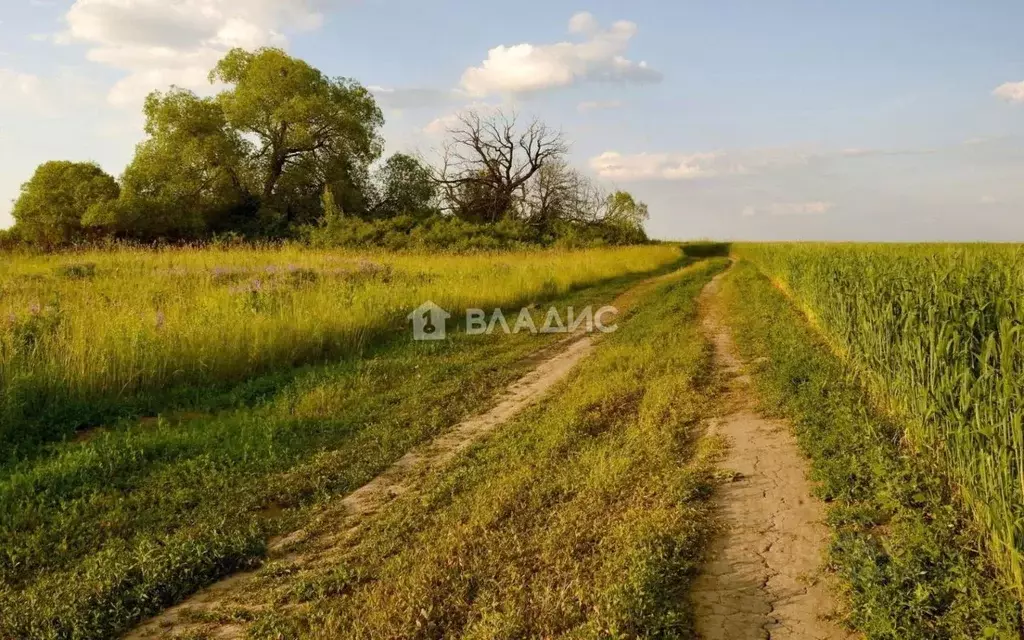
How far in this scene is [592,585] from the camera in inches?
126

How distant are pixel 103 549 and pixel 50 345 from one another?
420 cm

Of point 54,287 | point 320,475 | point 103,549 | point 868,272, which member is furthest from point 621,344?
point 54,287

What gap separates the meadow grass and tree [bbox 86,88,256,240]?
11313 millimetres

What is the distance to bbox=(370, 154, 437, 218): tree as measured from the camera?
3438 centimetres

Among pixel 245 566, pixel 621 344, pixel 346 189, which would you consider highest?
pixel 346 189

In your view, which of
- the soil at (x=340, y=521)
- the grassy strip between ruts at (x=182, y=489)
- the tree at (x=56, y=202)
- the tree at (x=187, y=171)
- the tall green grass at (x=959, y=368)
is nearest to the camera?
the soil at (x=340, y=521)

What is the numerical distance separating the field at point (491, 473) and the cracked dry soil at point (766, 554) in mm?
27

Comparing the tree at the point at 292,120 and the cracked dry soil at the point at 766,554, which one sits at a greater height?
the tree at the point at 292,120

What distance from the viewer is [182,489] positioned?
4562 mm

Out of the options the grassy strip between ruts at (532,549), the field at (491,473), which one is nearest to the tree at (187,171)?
the field at (491,473)

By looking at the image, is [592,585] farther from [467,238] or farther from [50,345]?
[467,238]
